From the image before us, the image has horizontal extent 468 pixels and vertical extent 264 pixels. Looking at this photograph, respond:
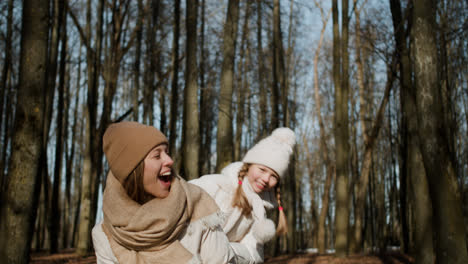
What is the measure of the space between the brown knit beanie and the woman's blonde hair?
2 cm

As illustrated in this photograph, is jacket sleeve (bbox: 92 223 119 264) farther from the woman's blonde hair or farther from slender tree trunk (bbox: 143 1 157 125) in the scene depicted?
slender tree trunk (bbox: 143 1 157 125)

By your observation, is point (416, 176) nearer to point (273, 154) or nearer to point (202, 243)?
point (273, 154)

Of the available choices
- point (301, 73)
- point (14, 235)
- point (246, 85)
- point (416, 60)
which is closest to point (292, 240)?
point (246, 85)

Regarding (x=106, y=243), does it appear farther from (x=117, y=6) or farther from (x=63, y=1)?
(x=117, y=6)

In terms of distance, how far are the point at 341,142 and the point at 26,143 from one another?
8.49m

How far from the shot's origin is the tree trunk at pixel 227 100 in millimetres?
7981

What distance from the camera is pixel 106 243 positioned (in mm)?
2432

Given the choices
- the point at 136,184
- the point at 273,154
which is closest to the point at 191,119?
the point at 273,154

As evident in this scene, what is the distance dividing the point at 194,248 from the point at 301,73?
2307 cm

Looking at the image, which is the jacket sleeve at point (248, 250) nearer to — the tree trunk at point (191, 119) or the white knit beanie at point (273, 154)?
the white knit beanie at point (273, 154)

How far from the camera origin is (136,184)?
7.73ft

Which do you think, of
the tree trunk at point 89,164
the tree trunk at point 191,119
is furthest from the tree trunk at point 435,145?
the tree trunk at point 89,164

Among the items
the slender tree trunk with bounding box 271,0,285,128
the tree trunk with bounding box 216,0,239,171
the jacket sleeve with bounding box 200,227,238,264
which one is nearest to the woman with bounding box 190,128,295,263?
the jacket sleeve with bounding box 200,227,238,264

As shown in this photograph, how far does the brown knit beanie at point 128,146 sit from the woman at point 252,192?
906 millimetres
